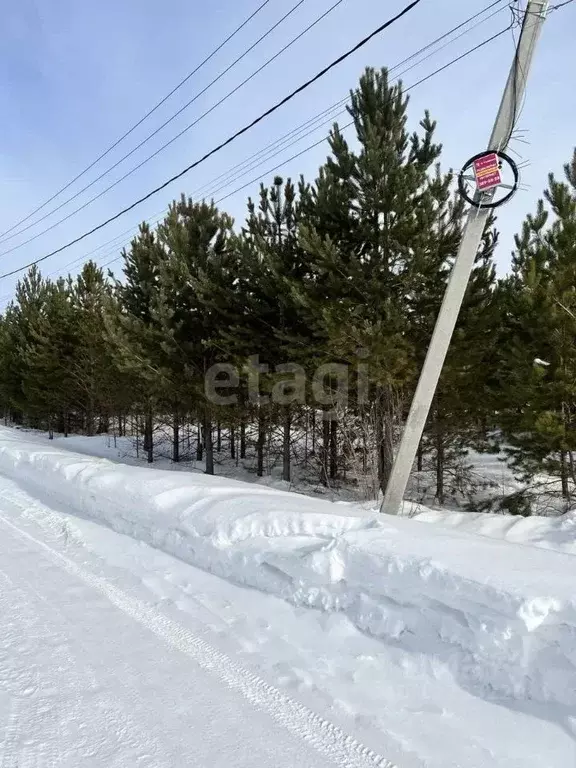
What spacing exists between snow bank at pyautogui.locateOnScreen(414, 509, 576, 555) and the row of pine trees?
1.91 metres

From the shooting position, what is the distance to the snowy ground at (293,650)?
239 centimetres

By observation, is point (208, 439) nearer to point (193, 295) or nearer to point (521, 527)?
point (193, 295)

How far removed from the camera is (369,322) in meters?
8.88

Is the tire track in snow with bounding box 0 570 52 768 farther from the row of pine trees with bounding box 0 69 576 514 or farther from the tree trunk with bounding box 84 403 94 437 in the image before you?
the tree trunk with bounding box 84 403 94 437

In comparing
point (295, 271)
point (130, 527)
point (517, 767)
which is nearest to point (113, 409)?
point (295, 271)

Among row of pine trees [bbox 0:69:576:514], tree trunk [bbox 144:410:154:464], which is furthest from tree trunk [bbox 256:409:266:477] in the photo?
tree trunk [bbox 144:410:154:464]

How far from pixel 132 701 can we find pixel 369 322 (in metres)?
7.17

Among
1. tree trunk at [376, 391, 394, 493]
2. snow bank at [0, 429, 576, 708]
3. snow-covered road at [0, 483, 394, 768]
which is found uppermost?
tree trunk at [376, 391, 394, 493]

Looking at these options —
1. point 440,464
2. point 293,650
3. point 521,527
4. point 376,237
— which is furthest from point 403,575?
point 440,464

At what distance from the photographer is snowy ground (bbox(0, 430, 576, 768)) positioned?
2.39 meters

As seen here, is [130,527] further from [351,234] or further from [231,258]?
[231,258]

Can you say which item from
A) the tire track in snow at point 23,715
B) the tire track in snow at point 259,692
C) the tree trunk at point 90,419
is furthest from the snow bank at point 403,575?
the tree trunk at point 90,419

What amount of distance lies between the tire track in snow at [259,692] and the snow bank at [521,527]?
11.1ft
